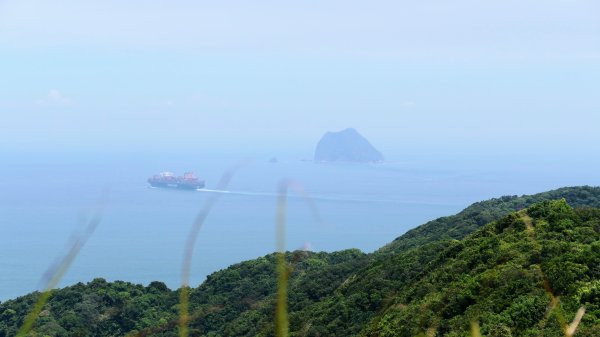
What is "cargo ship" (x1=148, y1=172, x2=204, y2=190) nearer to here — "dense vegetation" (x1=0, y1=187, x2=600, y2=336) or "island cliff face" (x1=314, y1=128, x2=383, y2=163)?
"island cliff face" (x1=314, y1=128, x2=383, y2=163)

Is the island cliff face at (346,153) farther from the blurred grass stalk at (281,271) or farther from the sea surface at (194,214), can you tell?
the blurred grass stalk at (281,271)

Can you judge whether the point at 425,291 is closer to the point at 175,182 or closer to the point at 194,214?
the point at 194,214

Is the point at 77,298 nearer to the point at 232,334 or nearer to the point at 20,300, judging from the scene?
the point at 20,300

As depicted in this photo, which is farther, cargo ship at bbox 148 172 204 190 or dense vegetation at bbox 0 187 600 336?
cargo ship at bbox 148 172 204 190

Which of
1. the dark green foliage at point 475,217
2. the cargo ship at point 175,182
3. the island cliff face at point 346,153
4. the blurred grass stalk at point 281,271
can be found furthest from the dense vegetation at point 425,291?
the island cliff face at point 346,153

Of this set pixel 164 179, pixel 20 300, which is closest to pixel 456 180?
pixel 164 179

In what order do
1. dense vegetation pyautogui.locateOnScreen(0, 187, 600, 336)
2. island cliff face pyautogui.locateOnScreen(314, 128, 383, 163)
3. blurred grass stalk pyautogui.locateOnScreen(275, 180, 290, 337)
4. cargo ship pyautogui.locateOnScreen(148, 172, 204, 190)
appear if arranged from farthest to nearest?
island cliff face pyautogui.locateOnScreen(314, 128, 383, 163), cargo ship pyautogui.locateOnScreen(148, 172, 204, 190), dense vegetation pyautogui.locateOnScreen(0, 187, 600, 336), blurred grass stalk pyautogui.locateOnScreen(275, 180, 290, 337)

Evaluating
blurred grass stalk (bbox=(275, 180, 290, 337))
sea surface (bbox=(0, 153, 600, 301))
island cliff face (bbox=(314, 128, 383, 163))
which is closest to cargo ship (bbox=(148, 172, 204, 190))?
sea surface (bbox=(0, 153, 600, 301))
